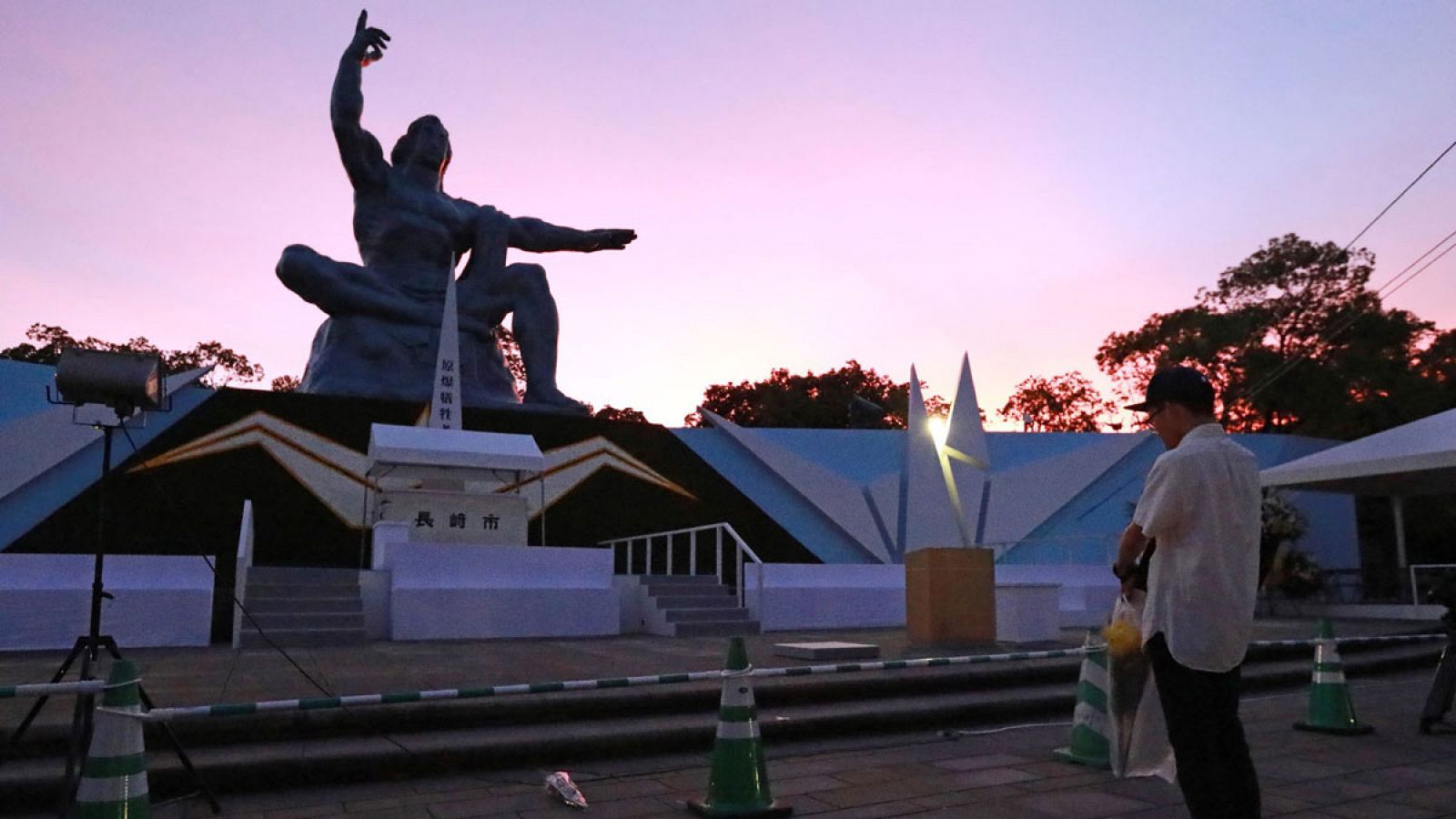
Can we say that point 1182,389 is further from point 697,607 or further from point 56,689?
point 697,607

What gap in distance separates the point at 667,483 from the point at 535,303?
18.7ft

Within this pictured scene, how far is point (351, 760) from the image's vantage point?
5.21 metres

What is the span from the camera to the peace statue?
20500 mm

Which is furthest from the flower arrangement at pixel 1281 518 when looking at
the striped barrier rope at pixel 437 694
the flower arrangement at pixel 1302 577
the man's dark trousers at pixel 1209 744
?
the man's dark trousers at pixel 1209 744

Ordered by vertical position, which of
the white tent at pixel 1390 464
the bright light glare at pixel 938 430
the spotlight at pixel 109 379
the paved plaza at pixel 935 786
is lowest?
the paved plaza at pixel 935 786

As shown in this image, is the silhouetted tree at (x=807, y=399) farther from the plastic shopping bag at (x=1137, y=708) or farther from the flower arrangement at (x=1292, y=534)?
the plastic shopping bag at (x=1137, y=708)

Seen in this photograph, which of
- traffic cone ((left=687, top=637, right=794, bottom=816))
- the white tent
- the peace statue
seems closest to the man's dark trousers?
traffic cone ((left=687, top=637, right=794, bottom=816))

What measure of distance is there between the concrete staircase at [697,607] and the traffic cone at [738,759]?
7.79m

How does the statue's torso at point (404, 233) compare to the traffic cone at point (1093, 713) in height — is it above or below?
above

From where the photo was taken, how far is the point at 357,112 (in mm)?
20562

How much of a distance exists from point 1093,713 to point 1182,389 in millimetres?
3017

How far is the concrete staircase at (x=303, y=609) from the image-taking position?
10461mm

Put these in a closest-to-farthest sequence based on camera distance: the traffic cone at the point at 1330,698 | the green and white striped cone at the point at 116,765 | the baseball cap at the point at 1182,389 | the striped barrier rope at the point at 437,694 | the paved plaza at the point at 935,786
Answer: the baseball cap at the point at 1182,389, the green and white striped cone at the point at 116,765, the striped barrier rope at the point at 437,694, the paved plaza at the point at 935,786, the traffic cone at the point at 1330,698

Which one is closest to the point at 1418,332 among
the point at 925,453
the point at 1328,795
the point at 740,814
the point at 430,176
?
the point at 925,453
